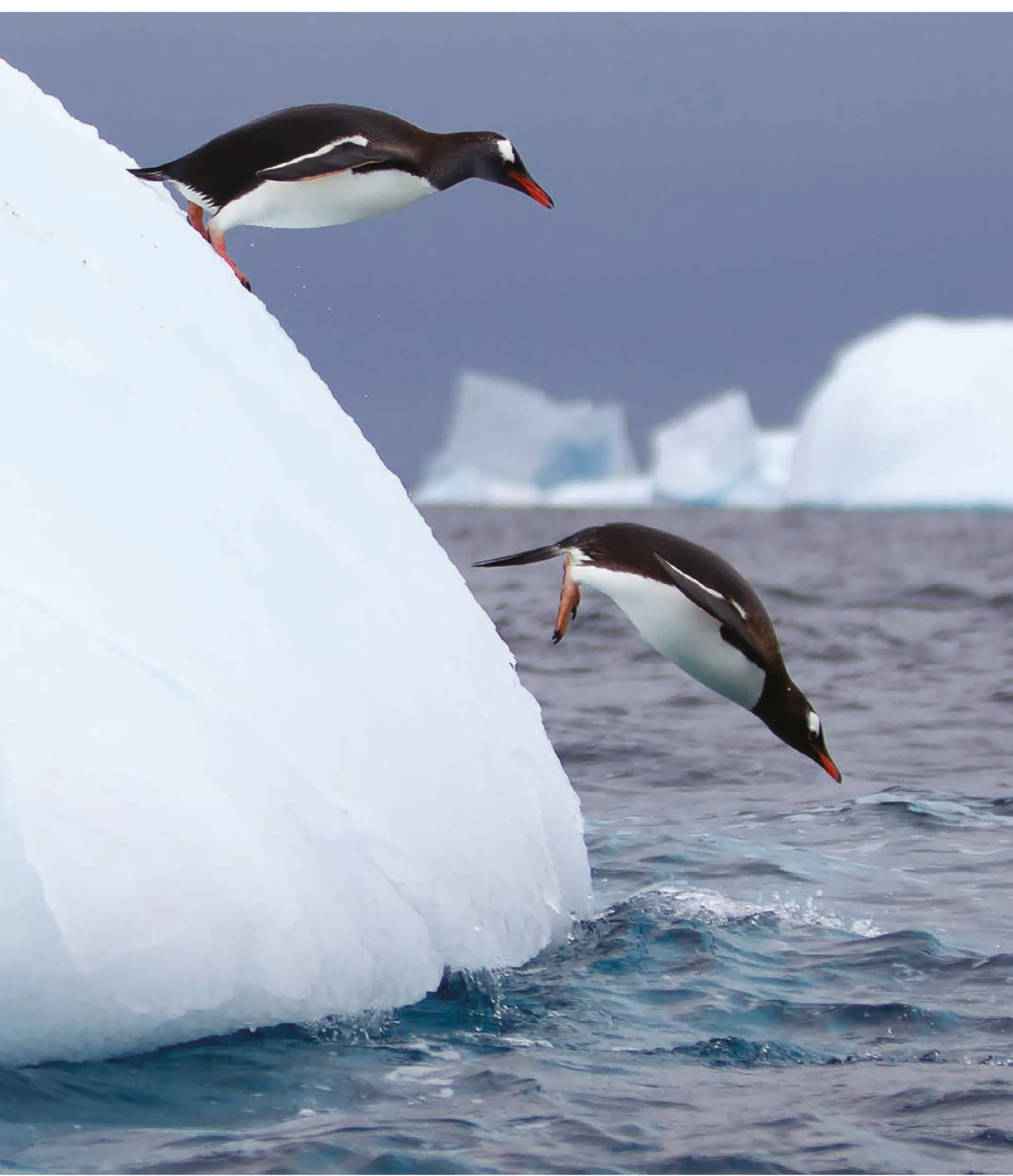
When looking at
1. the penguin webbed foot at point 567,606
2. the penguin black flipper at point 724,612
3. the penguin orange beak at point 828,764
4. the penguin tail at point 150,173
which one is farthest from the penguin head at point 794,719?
the penguin tail at point 150,173

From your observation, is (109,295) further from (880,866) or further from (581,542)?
(880,866)

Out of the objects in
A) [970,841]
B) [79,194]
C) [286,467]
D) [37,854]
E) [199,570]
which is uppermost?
[79,194]

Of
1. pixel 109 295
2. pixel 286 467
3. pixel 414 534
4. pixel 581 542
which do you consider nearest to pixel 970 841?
pixel 581 542

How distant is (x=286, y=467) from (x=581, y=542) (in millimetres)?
1583

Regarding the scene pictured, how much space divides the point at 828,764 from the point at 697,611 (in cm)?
74

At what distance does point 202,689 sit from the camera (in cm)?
425

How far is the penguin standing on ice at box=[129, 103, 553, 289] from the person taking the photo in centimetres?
518

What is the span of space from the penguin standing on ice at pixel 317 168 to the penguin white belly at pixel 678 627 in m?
1.35

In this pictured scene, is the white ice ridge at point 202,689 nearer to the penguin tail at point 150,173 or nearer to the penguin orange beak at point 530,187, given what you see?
the penguin tail at point 150,173

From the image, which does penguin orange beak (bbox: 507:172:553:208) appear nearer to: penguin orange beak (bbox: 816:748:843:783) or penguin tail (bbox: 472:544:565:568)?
penguin tail (bbox: 472:544:565:568)

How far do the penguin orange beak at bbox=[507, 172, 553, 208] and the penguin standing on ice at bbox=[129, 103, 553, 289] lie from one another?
0.07 m

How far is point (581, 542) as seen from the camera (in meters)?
6.25

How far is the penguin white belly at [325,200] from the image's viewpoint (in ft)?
17.0

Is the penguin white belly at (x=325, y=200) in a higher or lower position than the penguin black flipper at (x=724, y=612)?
higher
